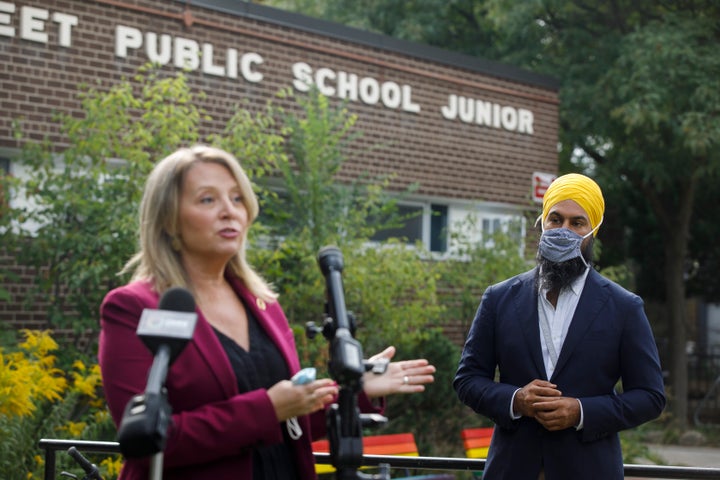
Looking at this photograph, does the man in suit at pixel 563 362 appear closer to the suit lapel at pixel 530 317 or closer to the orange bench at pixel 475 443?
the suit lapel at pixel 530 317

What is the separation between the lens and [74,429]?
771 centimetres

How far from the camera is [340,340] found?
2.71 metres

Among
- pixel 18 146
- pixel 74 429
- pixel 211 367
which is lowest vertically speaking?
pixel 74 429

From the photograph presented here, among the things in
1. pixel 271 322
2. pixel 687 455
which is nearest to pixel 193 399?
pixel 271 322

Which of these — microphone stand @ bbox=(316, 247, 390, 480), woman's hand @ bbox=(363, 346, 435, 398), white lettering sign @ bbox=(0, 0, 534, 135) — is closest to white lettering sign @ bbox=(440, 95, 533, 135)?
white lettering sign @ bbox=(0, 0, 534, 135)

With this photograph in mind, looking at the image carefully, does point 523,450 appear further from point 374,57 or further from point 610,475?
point 374,57

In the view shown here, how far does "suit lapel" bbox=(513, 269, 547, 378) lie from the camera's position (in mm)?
3791

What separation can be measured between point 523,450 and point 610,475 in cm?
30

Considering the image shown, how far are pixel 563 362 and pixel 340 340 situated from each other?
4.20 ft

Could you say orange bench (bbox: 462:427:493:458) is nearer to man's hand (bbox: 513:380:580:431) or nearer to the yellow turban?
the yellow turban

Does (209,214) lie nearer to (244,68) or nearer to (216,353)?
(216,353)

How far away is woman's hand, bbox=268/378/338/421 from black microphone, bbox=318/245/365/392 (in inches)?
4.9

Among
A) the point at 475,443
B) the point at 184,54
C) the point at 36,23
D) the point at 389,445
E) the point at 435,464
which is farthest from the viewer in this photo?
the point at 184,54

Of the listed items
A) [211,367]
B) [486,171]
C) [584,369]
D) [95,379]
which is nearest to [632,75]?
[486,171]
